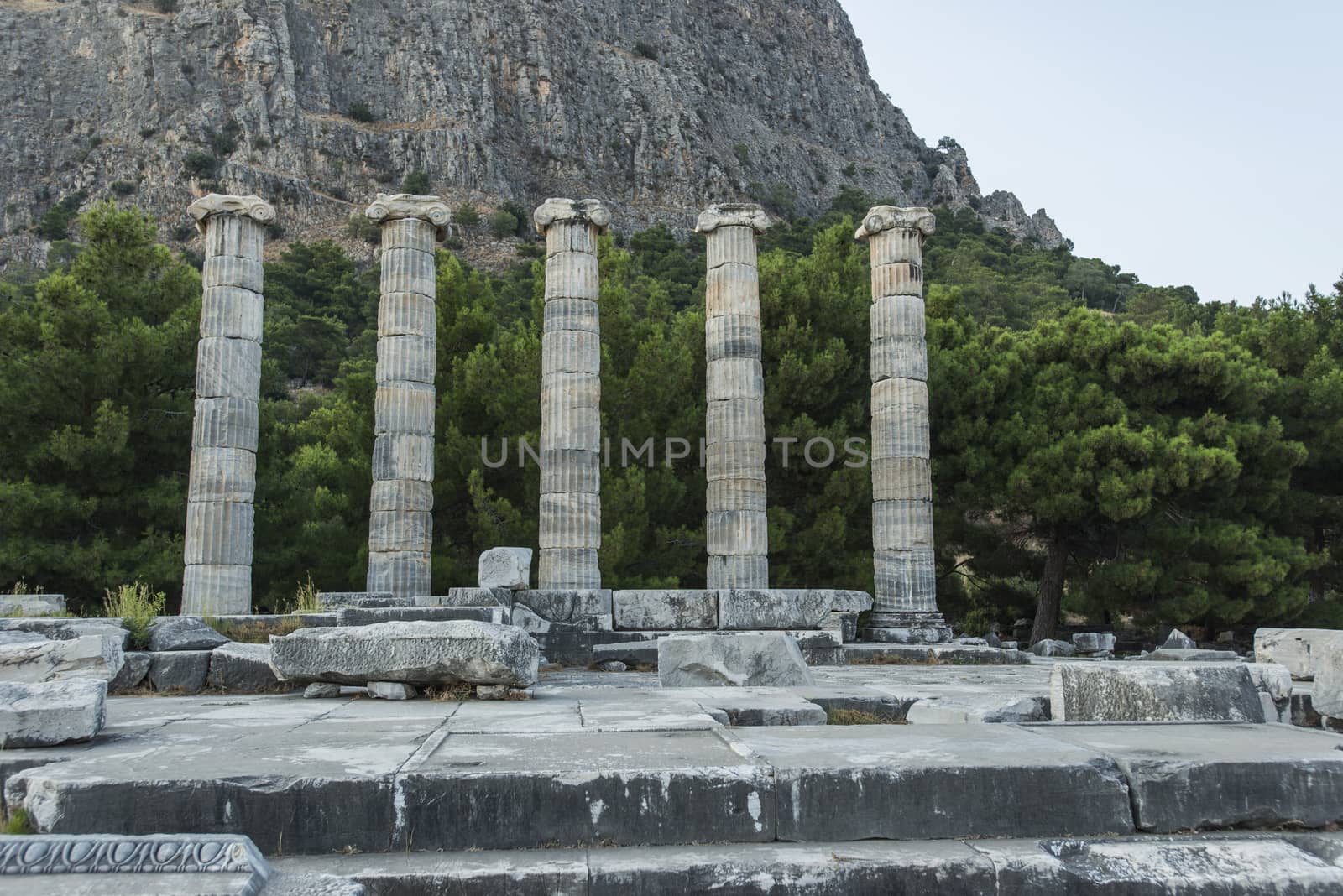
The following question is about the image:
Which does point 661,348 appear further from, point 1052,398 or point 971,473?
point 1052,398

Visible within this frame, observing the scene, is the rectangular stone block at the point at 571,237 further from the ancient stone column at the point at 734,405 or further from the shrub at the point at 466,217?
the shrub at the point at 466,217

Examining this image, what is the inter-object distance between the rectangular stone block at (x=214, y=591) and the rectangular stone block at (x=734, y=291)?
895 centimetres

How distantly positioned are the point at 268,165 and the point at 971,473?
67.5m

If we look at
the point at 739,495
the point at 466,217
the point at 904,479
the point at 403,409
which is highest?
the point at 466,217

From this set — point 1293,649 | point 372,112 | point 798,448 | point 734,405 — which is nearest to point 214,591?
point 734,405

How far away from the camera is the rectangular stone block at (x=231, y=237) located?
16953mm

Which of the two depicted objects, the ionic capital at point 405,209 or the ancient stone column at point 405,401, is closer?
the ancient stone column at point 405,401

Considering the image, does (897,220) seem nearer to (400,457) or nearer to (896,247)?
(896,247)

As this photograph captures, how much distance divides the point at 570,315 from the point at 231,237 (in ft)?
18.5

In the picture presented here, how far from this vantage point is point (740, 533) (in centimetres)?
1738

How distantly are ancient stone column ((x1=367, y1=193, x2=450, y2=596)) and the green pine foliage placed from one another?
2.79 m

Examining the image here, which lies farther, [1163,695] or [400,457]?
[400,457]

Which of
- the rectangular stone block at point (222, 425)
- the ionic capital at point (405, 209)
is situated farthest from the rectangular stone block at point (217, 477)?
the ionic capital at point (405, 209)

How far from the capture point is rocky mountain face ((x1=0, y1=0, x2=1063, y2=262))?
2940 inches
